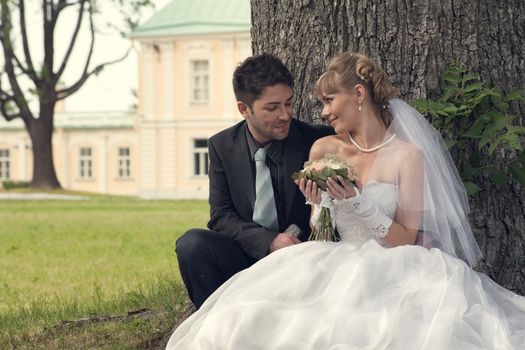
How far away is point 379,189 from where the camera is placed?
483cm

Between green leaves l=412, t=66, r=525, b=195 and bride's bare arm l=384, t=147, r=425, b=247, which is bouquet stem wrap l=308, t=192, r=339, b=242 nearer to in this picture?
bride's bare arm l=384, t=147, r=425, b=247

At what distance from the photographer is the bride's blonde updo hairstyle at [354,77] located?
4.93 m

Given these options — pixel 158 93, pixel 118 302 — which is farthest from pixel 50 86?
pixel 118 302

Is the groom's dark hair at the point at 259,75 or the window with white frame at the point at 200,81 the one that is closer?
the groom's dark hair at the point at 259,75

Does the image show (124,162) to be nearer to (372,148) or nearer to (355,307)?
(372,148)

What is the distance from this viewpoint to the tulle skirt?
4227 mm

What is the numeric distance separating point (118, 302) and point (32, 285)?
3850mm

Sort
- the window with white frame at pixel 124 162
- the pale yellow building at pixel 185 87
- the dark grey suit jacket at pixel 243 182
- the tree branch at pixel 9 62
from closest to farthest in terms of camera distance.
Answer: the dark grey suit jacket at pixel 243 182
the tree branch at pixel 9 62
the pale yellow building at pixel 185 87
the window with white frame at pixel 124 162

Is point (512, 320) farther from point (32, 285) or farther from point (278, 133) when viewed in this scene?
point (32, 285)

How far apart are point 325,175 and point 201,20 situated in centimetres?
4313

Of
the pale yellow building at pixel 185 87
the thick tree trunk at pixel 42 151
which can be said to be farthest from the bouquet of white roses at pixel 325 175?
the pale yellow building at pixel 185 87

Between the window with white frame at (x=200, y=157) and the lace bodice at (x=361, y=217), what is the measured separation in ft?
143

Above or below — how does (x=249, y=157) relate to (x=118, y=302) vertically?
above

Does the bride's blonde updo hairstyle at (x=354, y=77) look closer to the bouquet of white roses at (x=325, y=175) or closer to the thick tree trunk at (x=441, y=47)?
the bouquet of white roses at (x=325, y=175)
